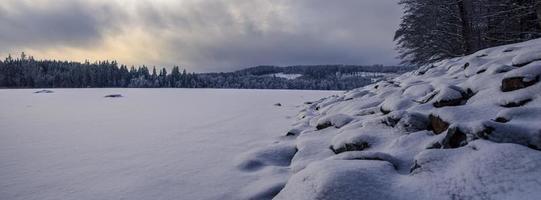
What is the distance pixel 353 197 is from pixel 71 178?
159 inches

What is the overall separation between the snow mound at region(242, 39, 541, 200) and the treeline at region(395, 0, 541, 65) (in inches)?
438

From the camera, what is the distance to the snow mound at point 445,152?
136 inches

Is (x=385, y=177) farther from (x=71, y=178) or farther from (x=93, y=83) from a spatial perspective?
(x=93, y=83)

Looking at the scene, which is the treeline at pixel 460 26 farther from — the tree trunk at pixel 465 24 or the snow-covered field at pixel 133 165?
the snow-covered field at pixel 133 165

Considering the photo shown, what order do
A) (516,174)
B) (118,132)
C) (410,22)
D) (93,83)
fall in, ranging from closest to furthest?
(516,174) → (118,132) → (410,22) → (93,83)

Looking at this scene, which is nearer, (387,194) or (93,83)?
(387,194)

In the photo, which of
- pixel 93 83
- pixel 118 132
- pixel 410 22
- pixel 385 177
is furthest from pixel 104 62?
pixel 385 177

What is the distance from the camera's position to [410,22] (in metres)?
26.1

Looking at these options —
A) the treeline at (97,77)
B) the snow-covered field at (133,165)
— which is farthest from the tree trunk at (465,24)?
the treeline at (97,77)

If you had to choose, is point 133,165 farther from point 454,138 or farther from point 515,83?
point 515,83

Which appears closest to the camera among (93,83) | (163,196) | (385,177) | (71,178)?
(385,177)

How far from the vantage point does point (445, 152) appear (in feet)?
13.7

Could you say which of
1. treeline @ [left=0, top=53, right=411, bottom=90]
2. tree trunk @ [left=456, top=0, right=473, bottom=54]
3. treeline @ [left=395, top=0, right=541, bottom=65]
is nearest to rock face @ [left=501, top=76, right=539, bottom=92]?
treeline @ [left=395, top=0, right=541, bottom=65]

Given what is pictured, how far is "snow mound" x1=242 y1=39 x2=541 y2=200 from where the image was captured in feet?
11.3
